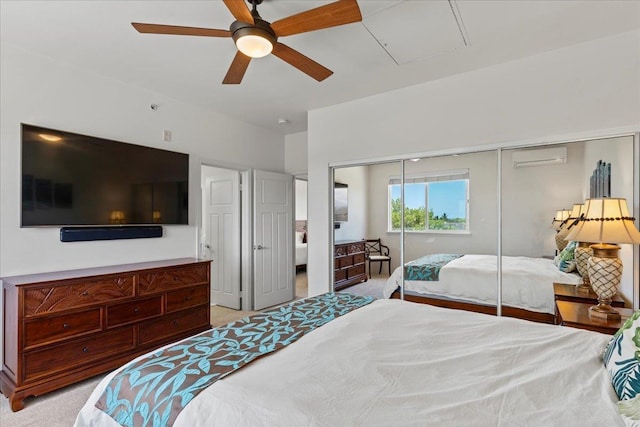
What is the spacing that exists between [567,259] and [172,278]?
3.63m

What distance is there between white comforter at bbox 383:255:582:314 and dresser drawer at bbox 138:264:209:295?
2385mm

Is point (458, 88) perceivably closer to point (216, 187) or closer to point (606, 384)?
point (606, 384)

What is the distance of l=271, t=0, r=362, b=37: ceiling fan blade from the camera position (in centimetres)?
167

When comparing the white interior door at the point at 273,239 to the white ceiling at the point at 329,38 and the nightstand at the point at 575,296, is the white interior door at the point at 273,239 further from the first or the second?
the nightstand at the point at 575,296

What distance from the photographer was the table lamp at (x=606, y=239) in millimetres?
2031

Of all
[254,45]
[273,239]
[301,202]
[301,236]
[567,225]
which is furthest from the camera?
[301,202]

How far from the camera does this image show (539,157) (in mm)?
2906

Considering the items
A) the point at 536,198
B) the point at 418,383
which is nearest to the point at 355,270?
the point at 536,198

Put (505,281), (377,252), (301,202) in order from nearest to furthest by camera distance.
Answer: (505,281) → (377,252) → (301,202)

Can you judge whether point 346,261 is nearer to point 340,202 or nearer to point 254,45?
point 340,202

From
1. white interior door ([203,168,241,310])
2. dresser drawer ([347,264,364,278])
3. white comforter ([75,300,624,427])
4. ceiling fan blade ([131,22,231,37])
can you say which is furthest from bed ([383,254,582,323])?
ceiling fan blade ([131,22,231,37])

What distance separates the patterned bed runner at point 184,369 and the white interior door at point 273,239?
9.54 feet

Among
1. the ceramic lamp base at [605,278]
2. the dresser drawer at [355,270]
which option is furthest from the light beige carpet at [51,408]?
the ceramic lamp base at [605,278]

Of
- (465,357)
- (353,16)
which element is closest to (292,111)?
(353,16)
